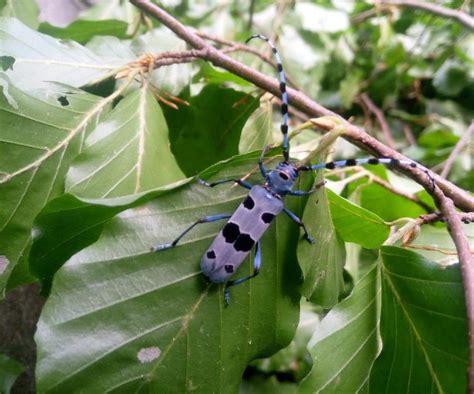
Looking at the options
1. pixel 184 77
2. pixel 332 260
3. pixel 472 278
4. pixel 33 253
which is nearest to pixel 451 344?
pixel 472 278

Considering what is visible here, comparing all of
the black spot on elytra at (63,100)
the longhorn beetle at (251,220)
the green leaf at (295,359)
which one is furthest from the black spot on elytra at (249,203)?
the green leaf at (295,359)

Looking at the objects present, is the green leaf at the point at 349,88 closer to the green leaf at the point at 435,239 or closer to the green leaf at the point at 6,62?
the green leaf at the point at 435,239

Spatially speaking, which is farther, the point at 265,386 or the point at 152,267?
the point at 265,386

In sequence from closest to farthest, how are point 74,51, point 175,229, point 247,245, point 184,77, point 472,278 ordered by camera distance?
point 472,278 < point 175,229 < point 247,245 < point 74,51 < point 184,77

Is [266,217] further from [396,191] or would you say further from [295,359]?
[295,359]

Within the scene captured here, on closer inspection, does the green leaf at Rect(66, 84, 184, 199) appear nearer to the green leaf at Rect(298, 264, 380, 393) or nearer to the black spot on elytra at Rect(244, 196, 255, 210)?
the black spot on elytra at Rect(244, 196, 255, 210)

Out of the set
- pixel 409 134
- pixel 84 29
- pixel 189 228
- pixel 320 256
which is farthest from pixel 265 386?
pixel 409 134

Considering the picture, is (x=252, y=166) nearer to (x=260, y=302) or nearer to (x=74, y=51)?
(x=260, y=302)
